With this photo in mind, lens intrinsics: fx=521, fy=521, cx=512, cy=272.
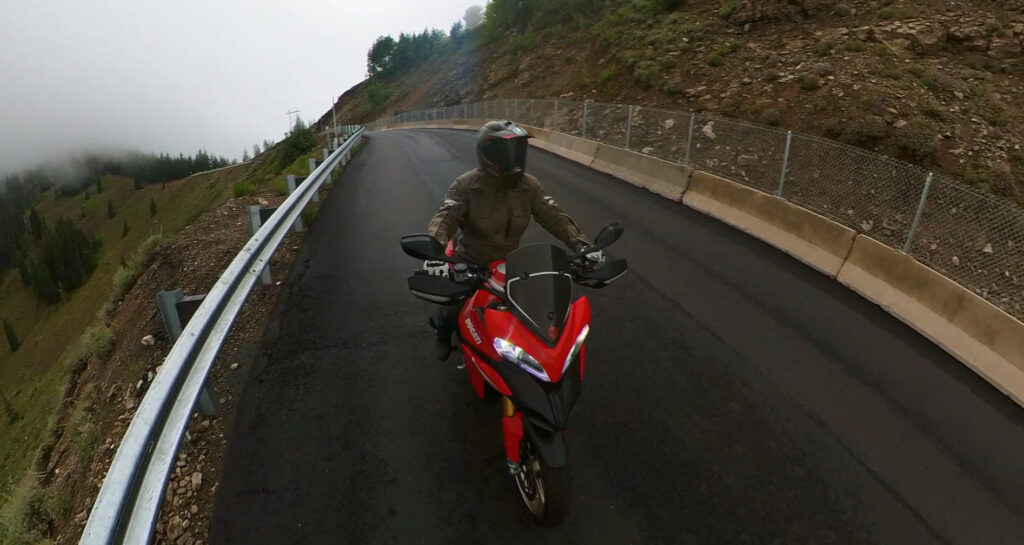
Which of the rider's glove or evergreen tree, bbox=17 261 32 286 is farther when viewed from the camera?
evergreen tree, bbox=17 261 32 286

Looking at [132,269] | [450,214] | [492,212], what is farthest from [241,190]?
[492,212]

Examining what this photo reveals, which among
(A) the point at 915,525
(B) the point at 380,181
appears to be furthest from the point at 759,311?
(B) the point at 380,181

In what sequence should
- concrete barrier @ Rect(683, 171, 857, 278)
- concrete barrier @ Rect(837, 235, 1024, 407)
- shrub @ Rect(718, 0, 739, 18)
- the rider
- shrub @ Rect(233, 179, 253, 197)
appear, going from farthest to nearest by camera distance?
shrub @ Rect(718, 0, 739, 18) < shrub @ Rect(233, 179, 253, 197) < concrete barrier @ Rect(683, 171, 857, 278) < concrete barrier @ Rect(837, 235, 1024, 407) < the rider

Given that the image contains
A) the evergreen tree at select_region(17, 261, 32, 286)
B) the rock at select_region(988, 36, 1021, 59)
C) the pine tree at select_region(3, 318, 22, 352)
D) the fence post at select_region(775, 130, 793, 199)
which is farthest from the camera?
the evergreen tree at select_region(17, 261, 32, 286)

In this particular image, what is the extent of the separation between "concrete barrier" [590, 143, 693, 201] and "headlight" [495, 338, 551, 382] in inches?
333

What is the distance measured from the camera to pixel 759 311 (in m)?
5.72

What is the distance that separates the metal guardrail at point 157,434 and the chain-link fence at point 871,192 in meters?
7.20

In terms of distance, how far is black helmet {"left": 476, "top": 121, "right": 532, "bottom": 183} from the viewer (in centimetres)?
321

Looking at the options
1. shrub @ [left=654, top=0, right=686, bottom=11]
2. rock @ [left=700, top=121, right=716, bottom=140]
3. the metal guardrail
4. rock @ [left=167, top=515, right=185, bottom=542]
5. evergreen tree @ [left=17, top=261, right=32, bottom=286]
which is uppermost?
shrub @ [left=654, top=0, right=686, bottom=11]

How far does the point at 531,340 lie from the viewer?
2.59m

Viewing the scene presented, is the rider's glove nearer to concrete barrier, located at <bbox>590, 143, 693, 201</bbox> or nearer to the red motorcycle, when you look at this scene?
the red motorcycle

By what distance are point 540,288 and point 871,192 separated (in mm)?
7396

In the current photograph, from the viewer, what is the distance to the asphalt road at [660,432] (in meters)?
3.12

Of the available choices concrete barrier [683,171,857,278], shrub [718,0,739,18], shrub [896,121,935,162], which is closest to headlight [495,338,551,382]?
concrete barrier [683,171,857,278]
